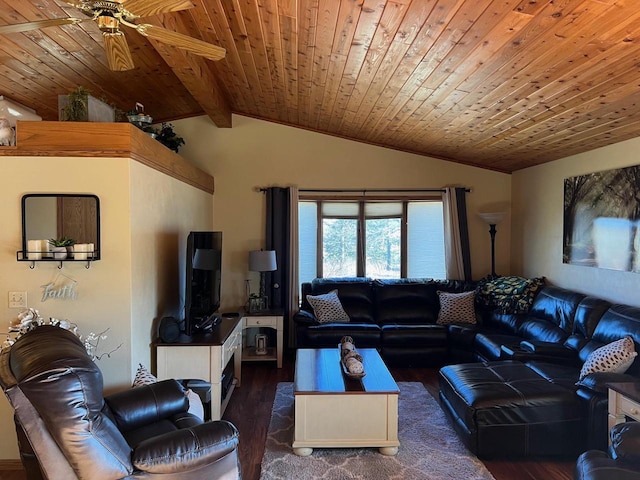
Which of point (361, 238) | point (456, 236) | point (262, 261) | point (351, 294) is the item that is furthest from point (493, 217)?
point (262, 261)

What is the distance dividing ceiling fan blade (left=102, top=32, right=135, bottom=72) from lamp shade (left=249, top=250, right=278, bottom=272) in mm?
2951

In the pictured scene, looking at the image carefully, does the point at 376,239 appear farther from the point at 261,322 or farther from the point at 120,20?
the point at 120,20

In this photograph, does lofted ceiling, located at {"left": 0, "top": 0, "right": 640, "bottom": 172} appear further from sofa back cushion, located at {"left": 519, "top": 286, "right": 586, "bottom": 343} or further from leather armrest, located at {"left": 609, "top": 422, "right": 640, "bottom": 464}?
leather armrest, located at {"left": 609, "top": 422, "right": 640, "bottom": 464}

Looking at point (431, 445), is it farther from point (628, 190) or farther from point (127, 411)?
point (628, 190)

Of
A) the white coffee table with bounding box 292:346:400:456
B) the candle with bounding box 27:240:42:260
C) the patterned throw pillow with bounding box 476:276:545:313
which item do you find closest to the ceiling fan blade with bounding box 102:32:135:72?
the candle with bounding box 27:240:42:260

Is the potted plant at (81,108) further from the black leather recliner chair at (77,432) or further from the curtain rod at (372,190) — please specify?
the curtain rod at (372,190)

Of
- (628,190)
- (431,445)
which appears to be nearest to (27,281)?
(431,445)

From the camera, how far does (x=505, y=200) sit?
5777mm

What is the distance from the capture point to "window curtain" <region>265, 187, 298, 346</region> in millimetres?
5445

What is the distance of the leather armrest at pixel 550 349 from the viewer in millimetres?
3609

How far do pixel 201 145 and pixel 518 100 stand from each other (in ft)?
12.8

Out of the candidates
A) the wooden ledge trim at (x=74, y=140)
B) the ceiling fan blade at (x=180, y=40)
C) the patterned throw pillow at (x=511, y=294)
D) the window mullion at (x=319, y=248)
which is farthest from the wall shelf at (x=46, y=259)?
the patterned throw pillow at (x=511, y=294)

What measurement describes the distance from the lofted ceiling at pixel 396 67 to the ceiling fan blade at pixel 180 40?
20.8 inches

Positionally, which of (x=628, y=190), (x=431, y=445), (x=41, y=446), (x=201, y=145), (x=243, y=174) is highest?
(x=201, y=145)
